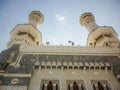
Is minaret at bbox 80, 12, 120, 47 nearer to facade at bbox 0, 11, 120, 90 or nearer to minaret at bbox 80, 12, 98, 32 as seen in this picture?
minaret at bbox 80, 12, 98, 32

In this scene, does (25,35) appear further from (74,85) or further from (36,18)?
(74,85)

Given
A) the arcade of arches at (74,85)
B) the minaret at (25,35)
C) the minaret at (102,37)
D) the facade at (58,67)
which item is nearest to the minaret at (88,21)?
the minaret at (102,37)

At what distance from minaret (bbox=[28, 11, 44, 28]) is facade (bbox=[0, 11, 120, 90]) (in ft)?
15.6

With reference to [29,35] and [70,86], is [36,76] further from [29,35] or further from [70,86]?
[29,35]

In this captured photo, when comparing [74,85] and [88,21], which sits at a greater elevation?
[88,21]

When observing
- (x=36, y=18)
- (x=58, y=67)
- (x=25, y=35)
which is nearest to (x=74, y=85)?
(x=58, y=67)

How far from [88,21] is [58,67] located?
33.3 feet

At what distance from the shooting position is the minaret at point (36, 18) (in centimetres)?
2245

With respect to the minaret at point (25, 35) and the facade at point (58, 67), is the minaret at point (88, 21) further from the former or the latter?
the minaret at point (25, 35)

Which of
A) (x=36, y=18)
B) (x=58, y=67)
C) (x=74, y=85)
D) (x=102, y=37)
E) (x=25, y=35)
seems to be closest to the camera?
(x=74, y=85)

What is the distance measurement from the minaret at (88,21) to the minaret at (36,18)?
437 centimetres

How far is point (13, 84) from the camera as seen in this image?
1237 centimetres

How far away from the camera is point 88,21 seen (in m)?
23.0

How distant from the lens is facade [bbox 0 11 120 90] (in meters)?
12.9
